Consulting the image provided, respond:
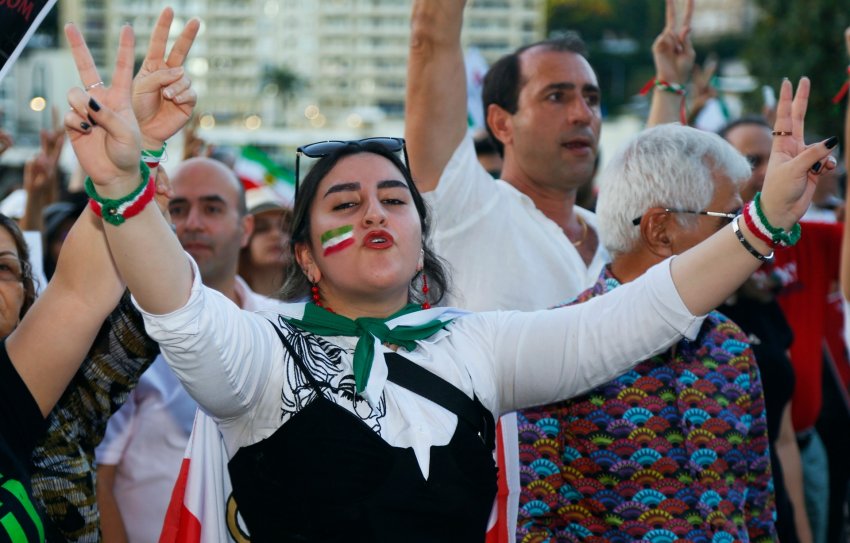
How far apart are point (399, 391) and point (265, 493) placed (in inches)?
13.9

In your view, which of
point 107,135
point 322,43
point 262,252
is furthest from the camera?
point 322,43

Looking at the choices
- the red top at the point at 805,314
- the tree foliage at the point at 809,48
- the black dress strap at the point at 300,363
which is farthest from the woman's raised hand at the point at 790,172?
the tree foliage at the point at 809,48

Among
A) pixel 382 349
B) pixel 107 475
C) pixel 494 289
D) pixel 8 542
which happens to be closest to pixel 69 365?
pixel 8 542

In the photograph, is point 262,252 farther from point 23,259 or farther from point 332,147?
point 332,147

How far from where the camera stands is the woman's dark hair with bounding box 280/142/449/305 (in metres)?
2.78

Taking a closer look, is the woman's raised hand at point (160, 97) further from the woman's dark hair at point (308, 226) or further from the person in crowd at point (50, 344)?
the woman's dark hair at point (308, 226)

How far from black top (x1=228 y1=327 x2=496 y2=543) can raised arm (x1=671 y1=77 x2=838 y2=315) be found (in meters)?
0.61

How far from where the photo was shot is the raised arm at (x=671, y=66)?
444cm

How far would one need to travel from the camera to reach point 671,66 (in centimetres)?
448

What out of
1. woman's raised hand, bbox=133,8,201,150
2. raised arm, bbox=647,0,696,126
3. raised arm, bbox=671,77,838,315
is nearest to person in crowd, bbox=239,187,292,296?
raised arm, bbox=647,0,696,126

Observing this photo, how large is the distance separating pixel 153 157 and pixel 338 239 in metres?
0.47

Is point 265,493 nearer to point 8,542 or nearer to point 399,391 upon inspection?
point 399,391

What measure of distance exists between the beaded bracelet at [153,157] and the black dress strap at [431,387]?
2.08 feet


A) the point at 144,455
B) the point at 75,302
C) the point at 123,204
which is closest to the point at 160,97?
the point at 123,204
